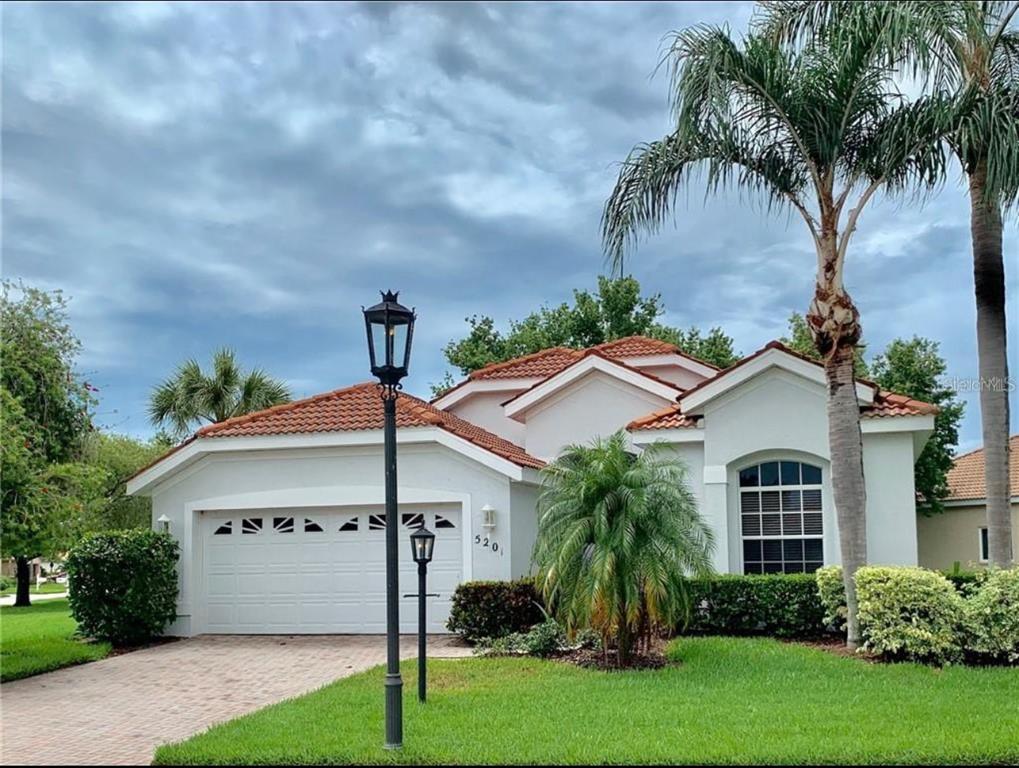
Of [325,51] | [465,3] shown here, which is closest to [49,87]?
[325,51]

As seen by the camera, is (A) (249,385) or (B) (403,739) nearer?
(B) (403,739)

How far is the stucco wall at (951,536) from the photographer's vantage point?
30.2 m

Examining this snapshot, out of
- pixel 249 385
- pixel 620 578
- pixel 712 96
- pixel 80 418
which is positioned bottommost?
pixel 620 578

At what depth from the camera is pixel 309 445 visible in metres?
18.1

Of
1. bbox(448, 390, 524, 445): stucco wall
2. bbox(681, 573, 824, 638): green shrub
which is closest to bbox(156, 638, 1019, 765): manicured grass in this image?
bbox(681, 573, 824, 638): green shrub

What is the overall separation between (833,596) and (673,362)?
10.0 meters

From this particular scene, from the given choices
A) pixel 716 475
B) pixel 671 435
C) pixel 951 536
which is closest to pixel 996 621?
pixel 716 475

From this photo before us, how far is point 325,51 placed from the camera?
12.0 m

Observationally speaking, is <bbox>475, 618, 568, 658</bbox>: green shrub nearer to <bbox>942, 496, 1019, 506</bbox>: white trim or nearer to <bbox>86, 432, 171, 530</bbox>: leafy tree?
<bbox>942, 496, 1019, 506</bbox>: white trim

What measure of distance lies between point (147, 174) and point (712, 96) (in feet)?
27.6

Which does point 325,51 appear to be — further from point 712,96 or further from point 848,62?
point 848,62

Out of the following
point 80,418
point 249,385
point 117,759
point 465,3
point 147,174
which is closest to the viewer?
point 117,759

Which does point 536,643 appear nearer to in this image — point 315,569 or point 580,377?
point 315,569

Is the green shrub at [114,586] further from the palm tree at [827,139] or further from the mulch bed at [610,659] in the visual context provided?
the palm tree at [827,139]
